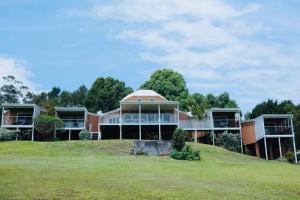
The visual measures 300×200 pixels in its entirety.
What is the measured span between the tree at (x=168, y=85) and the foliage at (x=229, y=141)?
1927cm

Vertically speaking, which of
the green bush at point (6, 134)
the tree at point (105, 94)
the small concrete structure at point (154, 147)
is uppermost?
the tree at point (105, 94)

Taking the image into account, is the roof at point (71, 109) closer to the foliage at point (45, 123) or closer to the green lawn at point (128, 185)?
the foliage at point (45, 123)

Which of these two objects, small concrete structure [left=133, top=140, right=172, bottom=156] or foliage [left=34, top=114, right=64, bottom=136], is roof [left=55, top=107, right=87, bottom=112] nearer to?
foliage [left=34, top=114, right=64, bottom=136]

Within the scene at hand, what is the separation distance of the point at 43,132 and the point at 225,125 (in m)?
18.4

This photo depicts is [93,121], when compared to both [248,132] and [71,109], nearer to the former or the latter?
[71,109]

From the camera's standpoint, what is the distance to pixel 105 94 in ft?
231

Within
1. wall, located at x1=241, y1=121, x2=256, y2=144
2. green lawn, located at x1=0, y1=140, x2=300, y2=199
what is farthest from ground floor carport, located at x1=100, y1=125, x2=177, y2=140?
green lawn, located at x1=0, y1=140, x2=300, y2=199

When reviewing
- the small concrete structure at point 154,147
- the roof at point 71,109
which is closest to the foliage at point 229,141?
the small concrete structure at point 154,147

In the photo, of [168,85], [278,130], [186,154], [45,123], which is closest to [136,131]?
[45,123]

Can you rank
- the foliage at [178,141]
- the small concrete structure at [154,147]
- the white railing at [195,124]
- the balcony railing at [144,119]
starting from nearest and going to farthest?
the foliage at [178,141] → the small concrete structure at [154,147] → the balcony railing at [144,119] → the white railing at [195,124]

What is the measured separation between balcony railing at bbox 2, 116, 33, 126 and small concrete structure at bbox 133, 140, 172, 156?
47.3 feet

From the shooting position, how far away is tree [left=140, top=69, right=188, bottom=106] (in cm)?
6469

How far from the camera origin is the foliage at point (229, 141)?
43.1 metres

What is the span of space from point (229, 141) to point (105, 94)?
3144 cm
